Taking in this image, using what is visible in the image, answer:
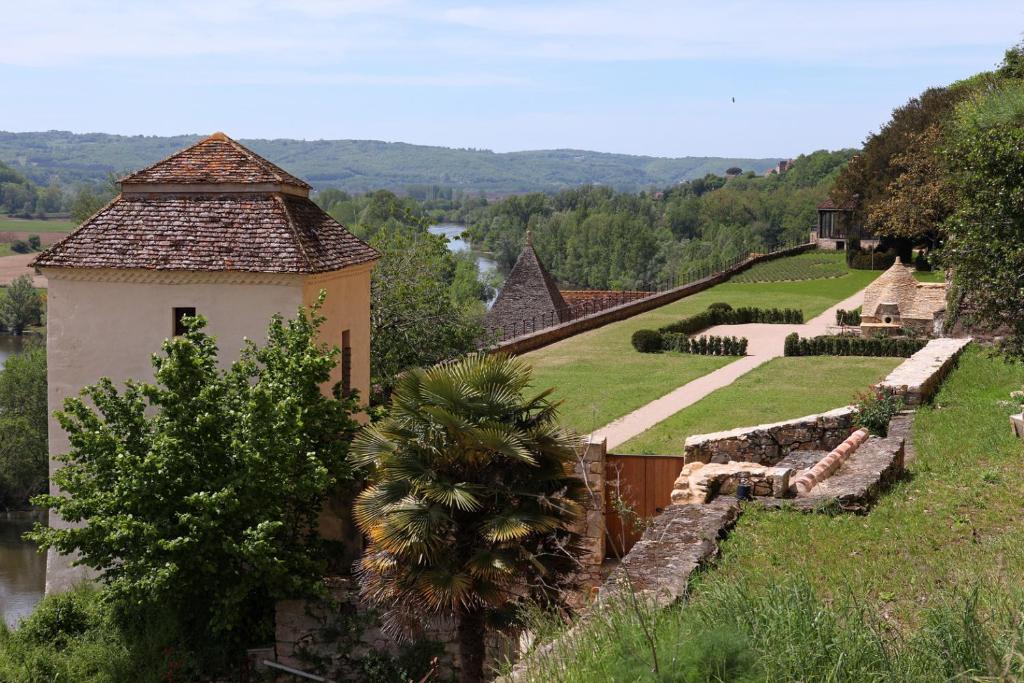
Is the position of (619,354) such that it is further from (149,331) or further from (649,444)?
(149,331)

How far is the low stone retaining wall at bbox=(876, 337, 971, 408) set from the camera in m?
16.5

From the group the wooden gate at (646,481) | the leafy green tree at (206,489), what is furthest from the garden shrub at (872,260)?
the leafy green tree at (206,489)

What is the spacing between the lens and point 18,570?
4016cm

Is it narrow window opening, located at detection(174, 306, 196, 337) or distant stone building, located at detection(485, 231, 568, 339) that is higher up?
narrow window opening, located at detection(174, 306, 196, 337)

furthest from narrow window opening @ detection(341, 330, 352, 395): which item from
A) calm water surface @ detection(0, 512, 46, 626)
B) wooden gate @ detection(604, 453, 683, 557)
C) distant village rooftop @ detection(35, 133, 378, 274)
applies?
A: calm water surface @ detection(0, 512, 46, 626)

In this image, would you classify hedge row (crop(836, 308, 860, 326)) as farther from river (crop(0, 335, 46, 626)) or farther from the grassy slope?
river (crop(0, 335, 46, 626))

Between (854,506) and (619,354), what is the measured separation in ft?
65.9

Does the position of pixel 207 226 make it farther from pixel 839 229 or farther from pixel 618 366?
pixel 839 229

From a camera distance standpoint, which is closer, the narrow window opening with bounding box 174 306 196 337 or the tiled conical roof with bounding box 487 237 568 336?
the narrow window opening with bounding box 174 306 196 337

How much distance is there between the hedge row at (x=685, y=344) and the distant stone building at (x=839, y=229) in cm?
3104

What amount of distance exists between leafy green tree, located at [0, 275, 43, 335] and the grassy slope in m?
86.4

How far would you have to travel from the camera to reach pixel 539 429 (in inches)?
428

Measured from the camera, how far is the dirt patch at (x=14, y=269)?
340 ft

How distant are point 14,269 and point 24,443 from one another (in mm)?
68994
